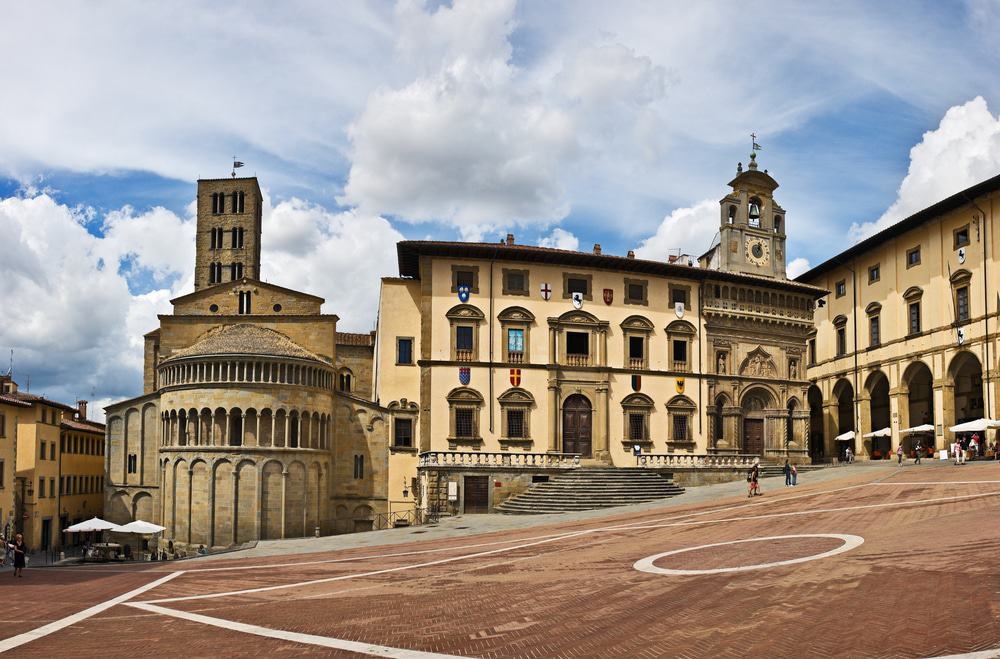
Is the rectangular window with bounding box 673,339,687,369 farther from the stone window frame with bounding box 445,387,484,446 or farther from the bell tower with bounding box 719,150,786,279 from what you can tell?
the stone window frame with bounding box 445,387,484,446

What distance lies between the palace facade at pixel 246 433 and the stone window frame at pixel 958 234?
39016 mm

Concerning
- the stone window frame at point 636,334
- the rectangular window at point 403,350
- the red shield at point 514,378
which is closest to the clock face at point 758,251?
the stone window frame at point 636,334

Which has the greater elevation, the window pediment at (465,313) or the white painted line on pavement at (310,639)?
the window pediment at (465,313)

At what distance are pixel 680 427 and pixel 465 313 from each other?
1583cm

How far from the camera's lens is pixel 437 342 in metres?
50.6

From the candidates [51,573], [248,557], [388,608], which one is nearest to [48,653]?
[388,608]

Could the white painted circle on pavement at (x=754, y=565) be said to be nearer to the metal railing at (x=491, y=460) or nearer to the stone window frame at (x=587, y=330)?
the metal railing at (x=491, y=460)

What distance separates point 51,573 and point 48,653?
2167cm

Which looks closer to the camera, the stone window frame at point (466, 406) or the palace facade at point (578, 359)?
the stone window frame at point (466, 406)

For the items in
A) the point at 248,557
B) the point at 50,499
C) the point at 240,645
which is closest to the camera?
the point at 240,645

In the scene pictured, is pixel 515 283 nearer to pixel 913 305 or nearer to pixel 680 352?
pixel 680 352

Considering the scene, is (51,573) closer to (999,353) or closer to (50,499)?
(50,499)

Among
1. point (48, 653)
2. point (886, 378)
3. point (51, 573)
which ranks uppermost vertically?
point (886, 378)

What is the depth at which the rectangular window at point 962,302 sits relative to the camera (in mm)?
52688
